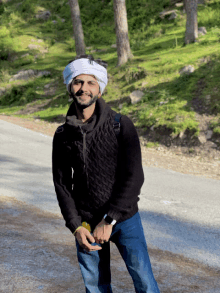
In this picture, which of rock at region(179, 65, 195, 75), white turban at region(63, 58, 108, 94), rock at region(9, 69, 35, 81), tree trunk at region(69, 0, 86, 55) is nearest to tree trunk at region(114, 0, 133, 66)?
tree trunk at region(69, 0, 86, 55)

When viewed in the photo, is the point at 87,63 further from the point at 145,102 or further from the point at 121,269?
the point at 145,102

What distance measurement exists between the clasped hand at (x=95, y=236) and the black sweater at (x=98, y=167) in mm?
75

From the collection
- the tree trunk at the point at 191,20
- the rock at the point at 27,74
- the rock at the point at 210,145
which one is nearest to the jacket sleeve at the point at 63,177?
the rock at the point at 210,145

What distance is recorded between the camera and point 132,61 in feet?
51.7

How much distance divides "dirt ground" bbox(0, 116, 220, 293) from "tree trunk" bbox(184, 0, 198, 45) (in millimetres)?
12698

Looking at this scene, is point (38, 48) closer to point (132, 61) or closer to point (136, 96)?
point (132, 61)

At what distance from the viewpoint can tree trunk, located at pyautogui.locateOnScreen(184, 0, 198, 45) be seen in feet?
48.8

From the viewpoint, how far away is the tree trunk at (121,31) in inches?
599

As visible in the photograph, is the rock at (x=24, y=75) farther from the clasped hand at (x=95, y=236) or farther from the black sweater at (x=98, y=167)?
the clasped hand at (x=95, y=236)

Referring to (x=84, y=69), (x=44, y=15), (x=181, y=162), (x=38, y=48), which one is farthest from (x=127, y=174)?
(x=44, y=15)

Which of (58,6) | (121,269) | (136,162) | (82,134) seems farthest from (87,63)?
(58,6)

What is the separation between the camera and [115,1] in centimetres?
1508

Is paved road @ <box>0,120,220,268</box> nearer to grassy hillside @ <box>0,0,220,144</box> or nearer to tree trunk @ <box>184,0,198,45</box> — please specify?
grassy hillside @ <box>0,0,220,144</box>

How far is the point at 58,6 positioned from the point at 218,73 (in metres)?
20.6
